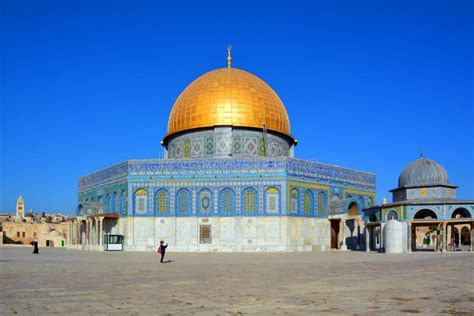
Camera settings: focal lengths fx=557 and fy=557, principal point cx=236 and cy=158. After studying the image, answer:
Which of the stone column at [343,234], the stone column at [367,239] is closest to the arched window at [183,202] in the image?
the stone column at [343,234]

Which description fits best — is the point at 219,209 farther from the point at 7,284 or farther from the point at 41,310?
the point at 41,310

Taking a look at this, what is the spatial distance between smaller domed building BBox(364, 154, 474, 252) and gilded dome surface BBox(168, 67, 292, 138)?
9.29m

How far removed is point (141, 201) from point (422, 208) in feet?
56.8

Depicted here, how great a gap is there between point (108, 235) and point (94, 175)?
27.2 ft

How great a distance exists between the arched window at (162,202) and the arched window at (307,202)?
28.9ft

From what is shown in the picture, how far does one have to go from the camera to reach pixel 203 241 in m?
34.4

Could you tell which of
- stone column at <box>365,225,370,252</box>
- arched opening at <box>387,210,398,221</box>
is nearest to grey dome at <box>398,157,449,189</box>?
arched opening at <box>387,210,398,221</box>

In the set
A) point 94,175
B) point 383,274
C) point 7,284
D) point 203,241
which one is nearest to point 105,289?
point 7,284

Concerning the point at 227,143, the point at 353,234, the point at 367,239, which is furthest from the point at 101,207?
the point at 367,239

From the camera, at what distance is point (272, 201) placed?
3425 cm

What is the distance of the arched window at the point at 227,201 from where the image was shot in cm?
3444

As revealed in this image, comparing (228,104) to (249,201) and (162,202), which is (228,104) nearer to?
(249,201)

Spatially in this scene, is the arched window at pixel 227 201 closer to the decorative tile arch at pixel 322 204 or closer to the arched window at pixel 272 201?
the arched window at pixel 272 201

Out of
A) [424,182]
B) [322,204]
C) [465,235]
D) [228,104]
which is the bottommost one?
[465,235]
